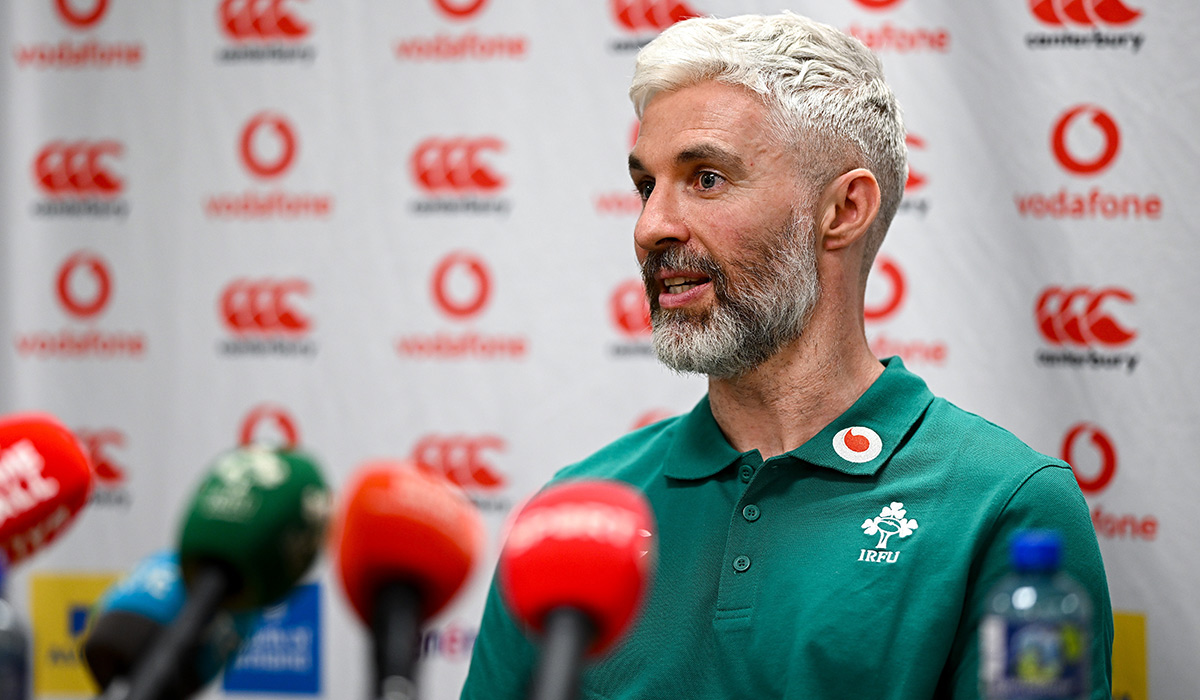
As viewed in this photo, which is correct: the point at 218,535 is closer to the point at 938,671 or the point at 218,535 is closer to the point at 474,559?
the point at 474,559

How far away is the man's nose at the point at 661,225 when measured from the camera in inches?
61.4

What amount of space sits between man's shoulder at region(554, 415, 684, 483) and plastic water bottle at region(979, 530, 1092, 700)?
34.2 inches

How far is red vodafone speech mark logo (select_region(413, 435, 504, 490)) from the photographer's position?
2646 mm

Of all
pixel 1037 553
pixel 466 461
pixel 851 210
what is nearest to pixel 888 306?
pixel 851 210

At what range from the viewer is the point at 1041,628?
762mm

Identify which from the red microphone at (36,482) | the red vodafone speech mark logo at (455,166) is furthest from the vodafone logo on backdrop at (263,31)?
the red microphone at (36,482)

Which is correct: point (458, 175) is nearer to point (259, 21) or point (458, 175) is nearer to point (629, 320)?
point (629, 320)

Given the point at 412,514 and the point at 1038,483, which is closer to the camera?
the point at 412,514

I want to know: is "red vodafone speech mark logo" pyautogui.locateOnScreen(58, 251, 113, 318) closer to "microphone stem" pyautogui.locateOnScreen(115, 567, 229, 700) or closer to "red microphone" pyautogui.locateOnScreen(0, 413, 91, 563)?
"red microphone" pyautogui.locateOnScreen(0, 413, 91, 563)

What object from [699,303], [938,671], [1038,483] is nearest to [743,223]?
[699,303]

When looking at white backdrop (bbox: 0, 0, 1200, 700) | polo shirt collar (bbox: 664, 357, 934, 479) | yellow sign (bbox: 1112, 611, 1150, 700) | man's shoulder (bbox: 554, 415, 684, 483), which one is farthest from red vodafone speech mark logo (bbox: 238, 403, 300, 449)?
yellow sign (bbox: 1112, 611, 1150, 700)

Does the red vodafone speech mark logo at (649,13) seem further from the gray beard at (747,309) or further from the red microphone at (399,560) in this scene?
the red microphone at (399,560)

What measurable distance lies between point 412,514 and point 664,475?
886 mm

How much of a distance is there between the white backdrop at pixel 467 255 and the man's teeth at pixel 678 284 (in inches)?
36.6
